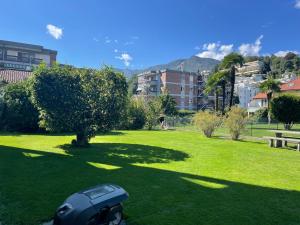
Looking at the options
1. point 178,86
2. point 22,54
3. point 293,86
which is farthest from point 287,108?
point 178,86

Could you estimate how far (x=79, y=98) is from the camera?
11711 millimetres

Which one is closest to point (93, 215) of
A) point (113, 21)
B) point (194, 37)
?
point (113, 21)

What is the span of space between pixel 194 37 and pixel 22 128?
101 ft

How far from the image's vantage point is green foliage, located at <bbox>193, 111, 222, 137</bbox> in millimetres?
18344

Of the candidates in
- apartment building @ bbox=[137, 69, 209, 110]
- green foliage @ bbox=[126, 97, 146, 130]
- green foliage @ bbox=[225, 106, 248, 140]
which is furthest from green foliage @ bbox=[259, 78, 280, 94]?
apartment building @ bbox=[137, 69, 209, 110]

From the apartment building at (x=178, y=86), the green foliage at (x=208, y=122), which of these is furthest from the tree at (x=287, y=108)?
the apartment building at (x=178, y=86)

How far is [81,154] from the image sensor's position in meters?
10.0

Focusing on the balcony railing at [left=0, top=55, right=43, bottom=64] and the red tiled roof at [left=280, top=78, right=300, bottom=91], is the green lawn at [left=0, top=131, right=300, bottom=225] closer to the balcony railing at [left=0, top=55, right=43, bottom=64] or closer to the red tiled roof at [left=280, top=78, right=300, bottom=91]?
the balcony railing at [left=0, top=55, right=43, bottom=64]

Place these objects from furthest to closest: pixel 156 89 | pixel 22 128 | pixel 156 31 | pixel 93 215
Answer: pixel 156 89 < pixel 156 31 < pixel 22 128 < pixel 93 215

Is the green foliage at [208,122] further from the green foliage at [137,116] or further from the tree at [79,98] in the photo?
the green foliage at [137,116]

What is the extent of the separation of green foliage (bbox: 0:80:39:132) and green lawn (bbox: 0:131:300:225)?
8.50 metres

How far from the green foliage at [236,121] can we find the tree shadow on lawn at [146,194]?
10.1 metres

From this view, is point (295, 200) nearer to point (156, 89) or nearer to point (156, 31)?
point (156, 31)

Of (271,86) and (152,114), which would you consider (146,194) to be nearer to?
(152,114)
